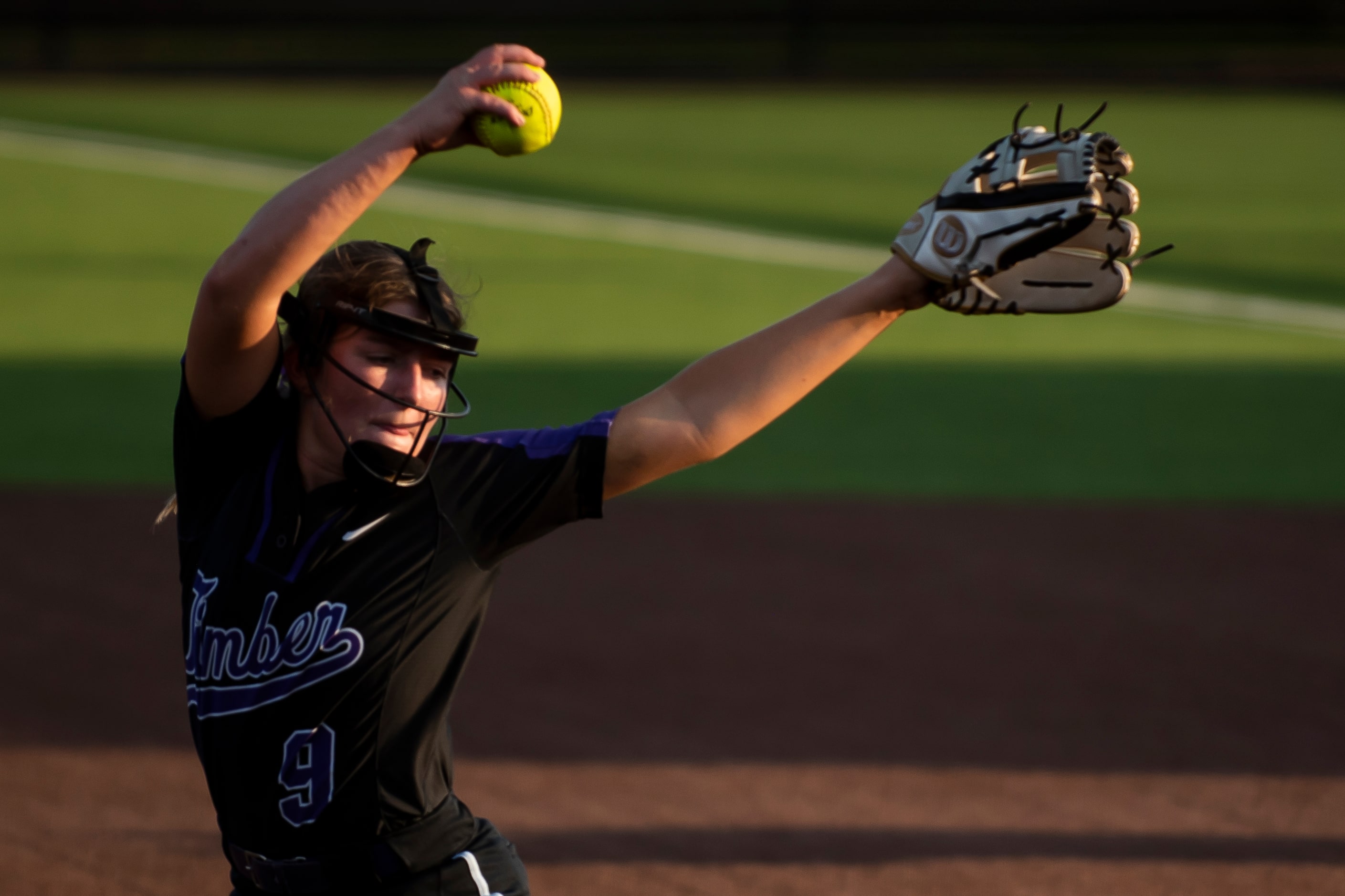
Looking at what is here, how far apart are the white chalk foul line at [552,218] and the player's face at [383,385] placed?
33.8 feet

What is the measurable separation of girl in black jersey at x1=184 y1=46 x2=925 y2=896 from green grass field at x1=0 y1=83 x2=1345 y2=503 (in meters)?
2.50

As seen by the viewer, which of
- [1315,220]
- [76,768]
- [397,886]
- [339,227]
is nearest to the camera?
[339,227]

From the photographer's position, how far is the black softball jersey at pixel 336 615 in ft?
7.71

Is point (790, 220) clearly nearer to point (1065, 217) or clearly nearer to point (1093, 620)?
point (1093, 620)

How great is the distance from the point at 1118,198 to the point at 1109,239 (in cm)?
8

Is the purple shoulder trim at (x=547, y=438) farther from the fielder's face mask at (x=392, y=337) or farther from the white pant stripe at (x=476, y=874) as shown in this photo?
the white pant stripe at (x=476, y=874)

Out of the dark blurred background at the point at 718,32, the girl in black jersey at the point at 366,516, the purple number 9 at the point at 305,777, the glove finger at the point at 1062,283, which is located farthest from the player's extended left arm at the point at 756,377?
the dark blurred background at the point at 718,32

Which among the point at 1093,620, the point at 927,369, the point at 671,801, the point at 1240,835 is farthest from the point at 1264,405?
the point at 671,801

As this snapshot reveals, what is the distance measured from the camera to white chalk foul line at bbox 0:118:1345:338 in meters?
12.1

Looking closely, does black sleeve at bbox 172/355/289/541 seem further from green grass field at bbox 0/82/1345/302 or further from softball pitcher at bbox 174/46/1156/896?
green grass field at bbox 0/82/1345/302

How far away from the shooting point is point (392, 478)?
238cm

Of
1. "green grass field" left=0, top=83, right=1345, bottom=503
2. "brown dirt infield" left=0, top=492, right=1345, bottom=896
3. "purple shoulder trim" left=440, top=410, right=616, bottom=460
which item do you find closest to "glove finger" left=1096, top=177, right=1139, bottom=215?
"purple shoulder trim" left=440, top=410, right=616, bottom=460

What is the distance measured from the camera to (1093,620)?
6113 millimetres

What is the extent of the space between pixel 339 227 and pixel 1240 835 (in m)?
3.54
